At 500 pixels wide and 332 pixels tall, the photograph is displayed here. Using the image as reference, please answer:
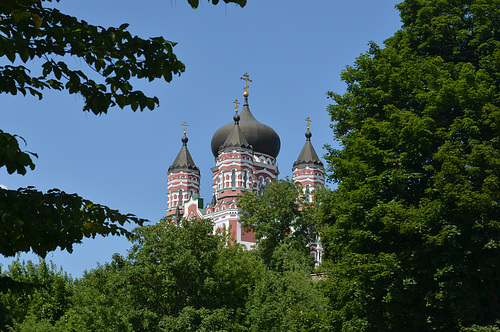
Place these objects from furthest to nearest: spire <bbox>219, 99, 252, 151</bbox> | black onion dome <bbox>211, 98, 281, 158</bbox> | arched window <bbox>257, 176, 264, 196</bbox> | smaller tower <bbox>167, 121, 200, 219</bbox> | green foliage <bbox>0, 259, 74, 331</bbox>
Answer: smaller tower <bbox>167, 121, 200, 219</bbox>
black onion dome <bbox>211, 98, 281, 158</bbox>
arched window <bbox>257, 176, 264, 196</bbox>
spire <bbox>219, 99, 252, 151</bbox>
green foliage <bbox>0, 259, 74, 331</bbox>

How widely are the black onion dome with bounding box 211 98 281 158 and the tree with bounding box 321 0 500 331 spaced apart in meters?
A: 52.0

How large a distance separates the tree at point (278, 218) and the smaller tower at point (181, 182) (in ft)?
80.1

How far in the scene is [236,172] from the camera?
6488 centimetres

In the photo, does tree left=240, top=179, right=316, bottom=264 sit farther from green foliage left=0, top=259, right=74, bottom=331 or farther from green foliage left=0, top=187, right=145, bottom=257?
green foliage left=0, top=187, right=145, bottom=257

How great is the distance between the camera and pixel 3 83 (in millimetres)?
7195

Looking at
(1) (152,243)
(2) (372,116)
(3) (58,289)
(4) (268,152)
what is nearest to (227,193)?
(4) (268,152)

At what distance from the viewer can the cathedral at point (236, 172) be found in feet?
210

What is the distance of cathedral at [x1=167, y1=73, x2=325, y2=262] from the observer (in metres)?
64.1

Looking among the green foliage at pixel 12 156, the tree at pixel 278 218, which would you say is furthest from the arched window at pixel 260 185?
the green foliage at pixel 12 156

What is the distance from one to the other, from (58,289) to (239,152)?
3122cm

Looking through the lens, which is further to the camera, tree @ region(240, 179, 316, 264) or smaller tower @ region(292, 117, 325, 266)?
smaller tower @ region(292, 117, 325, 266)

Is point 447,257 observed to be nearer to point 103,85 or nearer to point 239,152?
point 103,85

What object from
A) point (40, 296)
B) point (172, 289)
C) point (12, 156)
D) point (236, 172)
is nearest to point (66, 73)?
point (12, 156)

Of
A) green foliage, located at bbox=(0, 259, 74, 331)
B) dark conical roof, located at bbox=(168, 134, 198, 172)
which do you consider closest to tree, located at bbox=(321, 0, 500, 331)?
green foliage, located at bbox=(0, 259, 74, 331)
